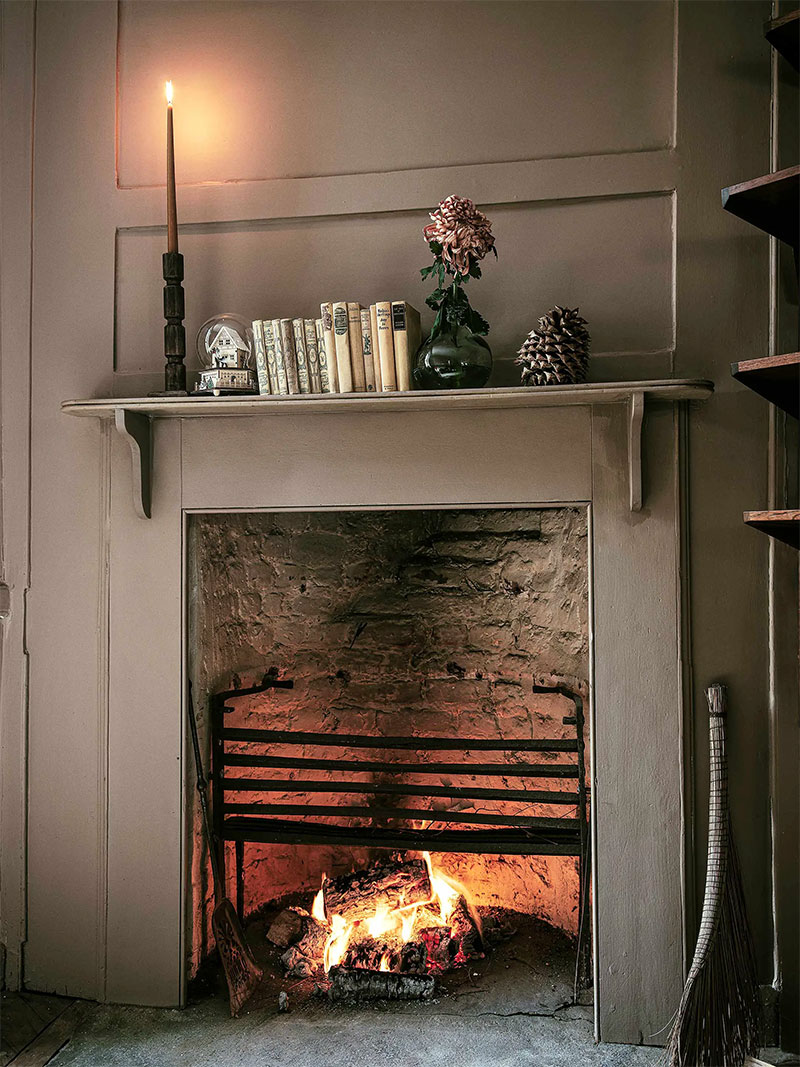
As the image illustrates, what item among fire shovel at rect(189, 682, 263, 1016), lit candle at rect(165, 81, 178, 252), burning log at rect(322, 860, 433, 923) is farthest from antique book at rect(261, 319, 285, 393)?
burning log at rect(322, 860, 433, 923)

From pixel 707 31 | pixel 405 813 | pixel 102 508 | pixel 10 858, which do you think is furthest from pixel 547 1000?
pixel 707 31

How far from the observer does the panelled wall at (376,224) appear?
2104 millimetres

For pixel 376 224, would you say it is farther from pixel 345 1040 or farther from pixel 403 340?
pixel 345 1040

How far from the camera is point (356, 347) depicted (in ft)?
6.88

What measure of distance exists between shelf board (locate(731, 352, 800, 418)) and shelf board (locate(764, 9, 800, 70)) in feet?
2.33

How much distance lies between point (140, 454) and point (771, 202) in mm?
1602

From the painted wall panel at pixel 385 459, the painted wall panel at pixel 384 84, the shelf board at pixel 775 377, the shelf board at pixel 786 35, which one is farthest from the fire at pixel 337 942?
the shelf board at pixel 786 35

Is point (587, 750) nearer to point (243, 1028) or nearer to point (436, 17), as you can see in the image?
point (243, 1028)

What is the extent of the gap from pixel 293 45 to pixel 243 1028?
247 centimetres

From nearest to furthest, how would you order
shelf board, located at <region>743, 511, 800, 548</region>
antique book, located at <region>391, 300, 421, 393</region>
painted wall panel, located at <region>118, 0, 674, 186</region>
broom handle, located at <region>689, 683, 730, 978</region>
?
shelf board, located at <region>743, 511, 800, 548</region>, broom handle, located at <region>689, 683, 730, 978</region>, antique book, located at <region>391, 300, 421, 393</region>, painted wall panel, located at <region>118, 0, 674, 186</region>

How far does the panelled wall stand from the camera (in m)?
2.10

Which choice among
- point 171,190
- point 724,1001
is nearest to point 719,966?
point 724,1001

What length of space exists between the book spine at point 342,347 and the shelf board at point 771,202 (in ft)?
2.88

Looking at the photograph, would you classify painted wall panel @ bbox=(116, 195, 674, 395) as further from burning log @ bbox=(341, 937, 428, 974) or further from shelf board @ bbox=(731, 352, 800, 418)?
burning log @ bbox=(341, 937, 428, 974)
